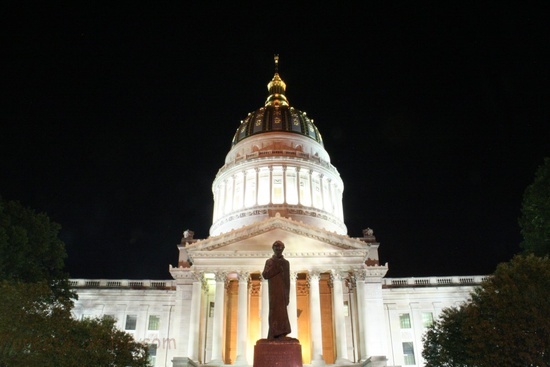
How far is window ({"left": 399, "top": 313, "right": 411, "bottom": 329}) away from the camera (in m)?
53.4

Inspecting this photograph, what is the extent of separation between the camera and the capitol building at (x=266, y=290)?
42688 millimetres

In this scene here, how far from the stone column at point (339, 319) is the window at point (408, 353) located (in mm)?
11994

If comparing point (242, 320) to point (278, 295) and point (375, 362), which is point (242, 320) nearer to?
point (375, 362)

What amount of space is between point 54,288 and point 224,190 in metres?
34.5

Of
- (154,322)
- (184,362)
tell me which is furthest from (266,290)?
(154,322)

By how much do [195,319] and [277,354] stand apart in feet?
93.8

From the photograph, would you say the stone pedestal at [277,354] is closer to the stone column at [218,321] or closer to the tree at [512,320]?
the tree at [512,320]

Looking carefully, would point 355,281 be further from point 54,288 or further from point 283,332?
point 283,332

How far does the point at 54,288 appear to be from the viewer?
3897 centimetres

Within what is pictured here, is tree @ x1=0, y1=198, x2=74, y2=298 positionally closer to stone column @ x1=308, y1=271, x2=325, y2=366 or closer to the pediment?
the pediment

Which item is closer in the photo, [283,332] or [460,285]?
[283,332]

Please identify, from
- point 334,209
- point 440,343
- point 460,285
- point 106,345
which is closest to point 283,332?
point 106,345

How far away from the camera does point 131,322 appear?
53375mm

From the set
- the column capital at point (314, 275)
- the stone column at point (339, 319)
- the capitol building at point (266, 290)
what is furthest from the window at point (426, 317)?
the column capital at point (314, 275)
